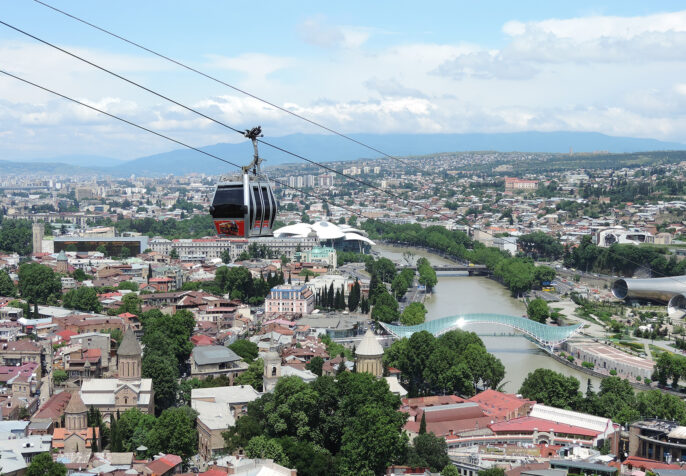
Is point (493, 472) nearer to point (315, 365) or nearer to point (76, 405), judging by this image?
point (76, 405)

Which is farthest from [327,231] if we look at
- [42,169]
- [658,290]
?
[42,169]

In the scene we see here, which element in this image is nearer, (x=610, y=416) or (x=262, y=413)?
(x=262, y=413)

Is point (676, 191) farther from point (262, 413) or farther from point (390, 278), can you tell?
point (262, 413)

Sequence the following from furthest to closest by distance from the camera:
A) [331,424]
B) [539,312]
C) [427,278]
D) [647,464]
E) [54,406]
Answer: [427,278]
[539,312]
[54,406]
[331,424]
[647,464]

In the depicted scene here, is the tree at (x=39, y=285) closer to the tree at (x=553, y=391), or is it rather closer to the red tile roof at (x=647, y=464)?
the tree at (x=553, y=391)

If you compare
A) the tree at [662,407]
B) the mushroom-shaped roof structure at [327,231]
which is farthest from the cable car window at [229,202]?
the mushroom-shaped roof structure at [327,231]

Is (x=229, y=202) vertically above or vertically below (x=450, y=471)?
above

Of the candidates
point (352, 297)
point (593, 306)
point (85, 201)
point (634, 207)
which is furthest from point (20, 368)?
point (85, 201)

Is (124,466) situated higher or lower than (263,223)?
lower
